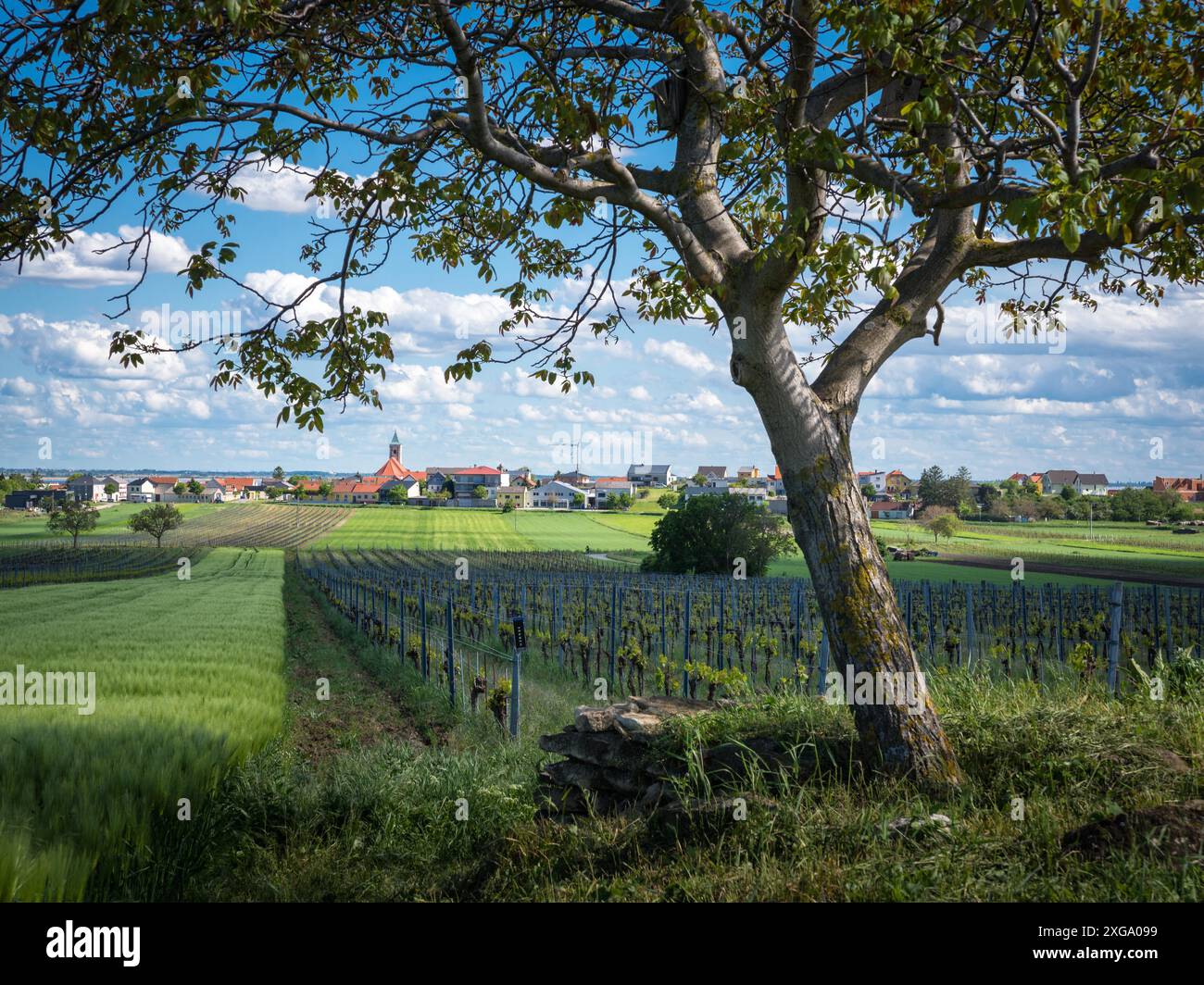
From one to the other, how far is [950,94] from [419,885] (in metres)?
6.72

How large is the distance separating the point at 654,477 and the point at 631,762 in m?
181

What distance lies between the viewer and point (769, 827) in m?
4.94

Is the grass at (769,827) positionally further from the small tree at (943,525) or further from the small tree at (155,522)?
the small tree at (943,525)

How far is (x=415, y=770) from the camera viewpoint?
830cm

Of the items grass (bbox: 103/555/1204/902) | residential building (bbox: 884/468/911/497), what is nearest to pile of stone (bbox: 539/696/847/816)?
grass (bbox: 103/555/1204/902)

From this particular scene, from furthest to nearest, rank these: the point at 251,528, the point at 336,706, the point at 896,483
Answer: the point at 896,483 → the point at 251,528 → the point at 336,706

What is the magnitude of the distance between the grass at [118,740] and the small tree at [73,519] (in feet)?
185

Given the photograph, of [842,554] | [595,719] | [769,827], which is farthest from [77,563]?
[769,827]

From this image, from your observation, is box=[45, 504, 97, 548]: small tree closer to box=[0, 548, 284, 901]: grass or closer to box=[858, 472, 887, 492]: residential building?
box=[0, 548, 284, 901]: grass

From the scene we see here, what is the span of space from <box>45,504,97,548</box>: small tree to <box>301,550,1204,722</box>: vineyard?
3984 cm

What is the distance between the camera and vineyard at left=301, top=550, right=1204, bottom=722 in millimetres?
15448

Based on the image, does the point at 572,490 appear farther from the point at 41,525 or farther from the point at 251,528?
the point at 41,525
